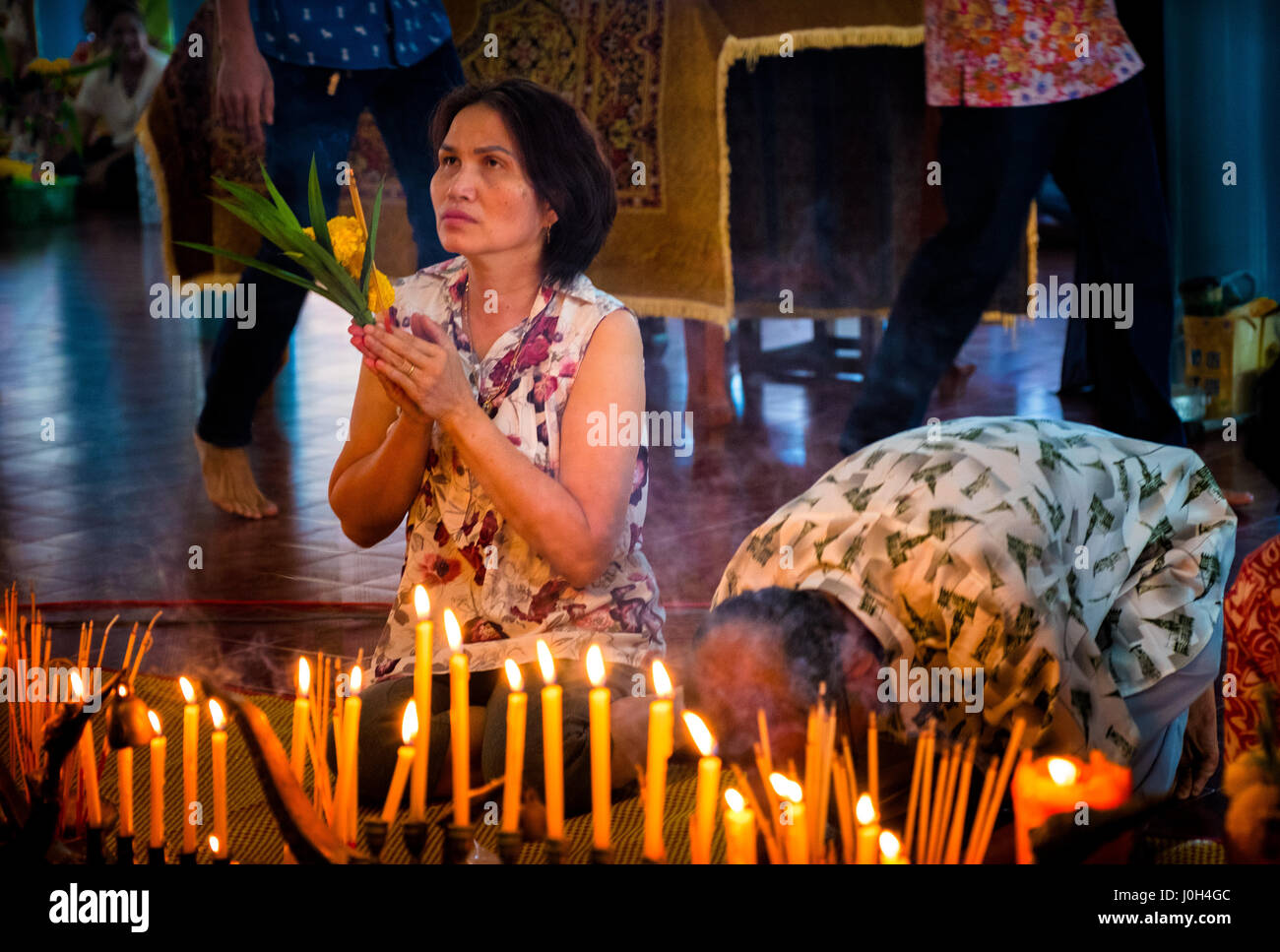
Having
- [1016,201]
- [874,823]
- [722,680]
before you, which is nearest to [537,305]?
[722,680]

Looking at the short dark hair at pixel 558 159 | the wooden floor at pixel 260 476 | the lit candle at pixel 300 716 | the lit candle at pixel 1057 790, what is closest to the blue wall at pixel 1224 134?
the wooden floor at pixel 260 476

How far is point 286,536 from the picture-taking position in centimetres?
329

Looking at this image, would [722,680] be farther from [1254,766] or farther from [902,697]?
[1254,766]

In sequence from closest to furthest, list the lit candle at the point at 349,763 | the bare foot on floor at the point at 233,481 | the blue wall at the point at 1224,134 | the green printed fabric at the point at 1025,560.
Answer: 1. the lit candle at the point at 349,763
2. the green printed fabric at the point at 1025,560
3. the bare foot on floor at the point at 233,481
4. the blue wall at the point at 1224,134

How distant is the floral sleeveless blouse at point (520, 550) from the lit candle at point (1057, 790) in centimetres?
78

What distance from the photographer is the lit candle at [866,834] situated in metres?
1.07

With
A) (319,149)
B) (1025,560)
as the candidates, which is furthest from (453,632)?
(319,149)

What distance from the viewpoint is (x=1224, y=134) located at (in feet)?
12.6

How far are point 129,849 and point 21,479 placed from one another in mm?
2687

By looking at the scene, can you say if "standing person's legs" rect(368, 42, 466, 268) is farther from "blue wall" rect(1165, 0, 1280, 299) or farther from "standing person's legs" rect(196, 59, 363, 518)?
"blue wall" rect(1165, 0, 1280, 299)

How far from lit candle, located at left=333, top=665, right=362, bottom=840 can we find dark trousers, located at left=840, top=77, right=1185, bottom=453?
205cm

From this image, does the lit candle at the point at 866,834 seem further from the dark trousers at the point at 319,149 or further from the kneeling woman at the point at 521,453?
the dark trousers at the point at 319,149

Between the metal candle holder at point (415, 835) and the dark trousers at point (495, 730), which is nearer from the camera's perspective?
the metal candle holder at point (415, 835)

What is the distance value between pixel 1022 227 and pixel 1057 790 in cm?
211
